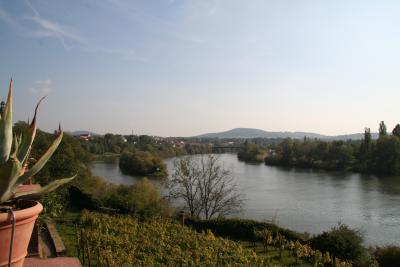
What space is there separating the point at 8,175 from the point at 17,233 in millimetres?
266

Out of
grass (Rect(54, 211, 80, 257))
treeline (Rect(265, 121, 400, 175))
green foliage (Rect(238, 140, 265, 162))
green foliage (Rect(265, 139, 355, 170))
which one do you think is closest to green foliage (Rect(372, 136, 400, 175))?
treeline (Rect(265, 121, 400, 175))

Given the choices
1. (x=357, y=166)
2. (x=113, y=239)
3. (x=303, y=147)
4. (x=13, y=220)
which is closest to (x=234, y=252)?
(x=113, y=239)

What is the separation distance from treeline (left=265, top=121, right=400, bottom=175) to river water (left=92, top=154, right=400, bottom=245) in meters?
8.98

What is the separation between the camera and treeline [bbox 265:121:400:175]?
4800 cm

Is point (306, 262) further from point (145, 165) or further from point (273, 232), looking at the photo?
point (145, 165)

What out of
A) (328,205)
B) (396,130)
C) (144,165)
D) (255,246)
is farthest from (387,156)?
(255,246)

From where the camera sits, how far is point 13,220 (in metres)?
1.66

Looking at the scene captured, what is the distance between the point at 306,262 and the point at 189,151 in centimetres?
7694

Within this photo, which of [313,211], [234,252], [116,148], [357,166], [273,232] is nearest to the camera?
[234,252]

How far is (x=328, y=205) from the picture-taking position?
2683 cm

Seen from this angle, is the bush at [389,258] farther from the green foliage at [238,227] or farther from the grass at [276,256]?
the green foliage at [238,227]

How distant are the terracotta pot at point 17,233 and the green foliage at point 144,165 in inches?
1657

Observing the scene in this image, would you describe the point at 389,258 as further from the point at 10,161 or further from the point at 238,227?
the point at 10,161

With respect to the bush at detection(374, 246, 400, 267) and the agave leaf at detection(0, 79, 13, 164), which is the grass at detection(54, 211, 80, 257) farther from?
the bush at detection(374, 246, 400, 267)
